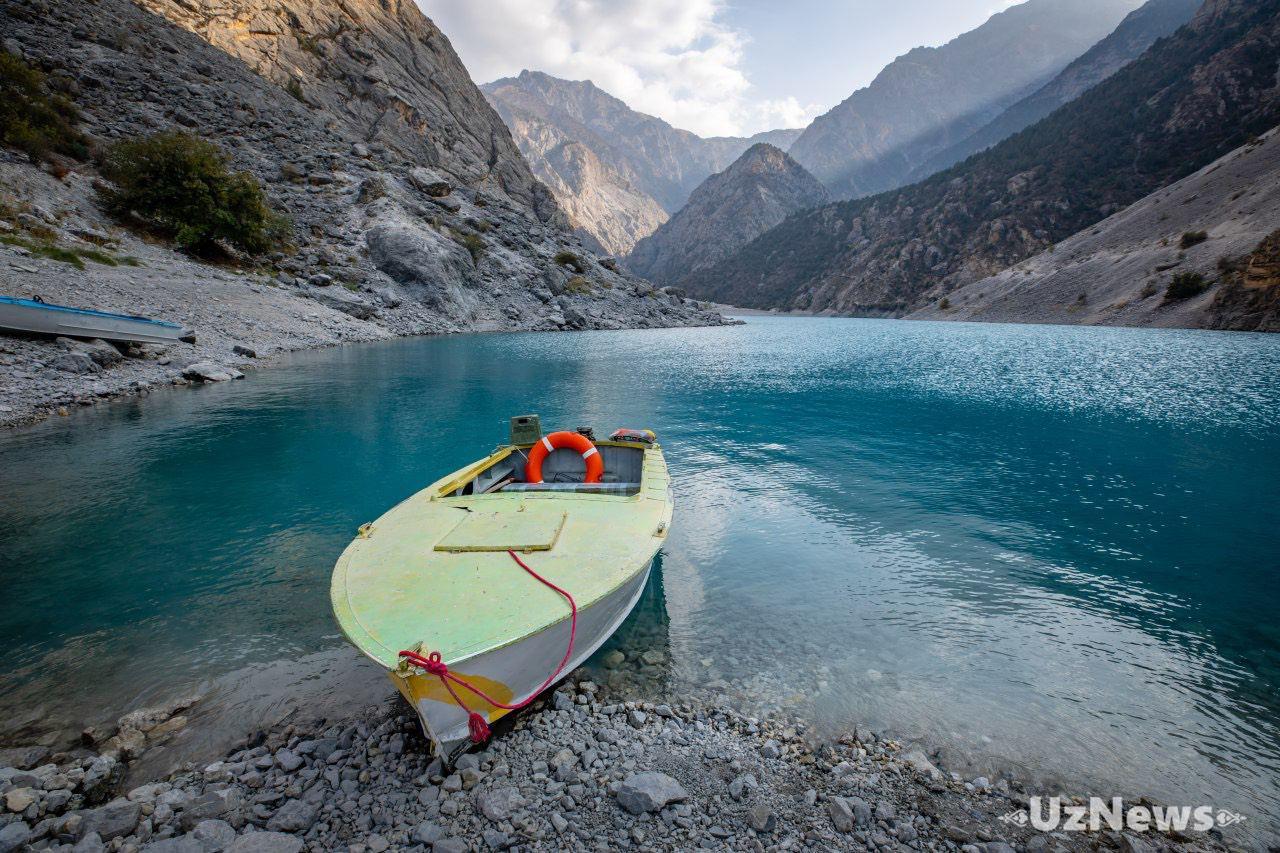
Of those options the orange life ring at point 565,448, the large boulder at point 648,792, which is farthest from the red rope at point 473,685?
the orange life ring at point 565,448

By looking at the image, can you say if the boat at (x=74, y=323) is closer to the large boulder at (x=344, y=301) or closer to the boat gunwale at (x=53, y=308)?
the boat gunwale at (x=53, y=308)

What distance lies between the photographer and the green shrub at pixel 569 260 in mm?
84250

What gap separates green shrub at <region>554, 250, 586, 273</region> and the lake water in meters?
65.0

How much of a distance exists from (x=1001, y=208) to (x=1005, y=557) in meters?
145

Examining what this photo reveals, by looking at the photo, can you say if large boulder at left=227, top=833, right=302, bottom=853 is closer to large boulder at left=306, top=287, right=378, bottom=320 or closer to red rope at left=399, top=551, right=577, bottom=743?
red rope at left=399, top=551, right=577, bottom=743

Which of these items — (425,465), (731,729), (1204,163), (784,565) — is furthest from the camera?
(1204,163)

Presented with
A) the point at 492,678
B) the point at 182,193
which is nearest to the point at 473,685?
the point at 492,678

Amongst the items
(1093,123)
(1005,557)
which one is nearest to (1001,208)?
(1093,123)

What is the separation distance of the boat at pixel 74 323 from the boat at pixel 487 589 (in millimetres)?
21987

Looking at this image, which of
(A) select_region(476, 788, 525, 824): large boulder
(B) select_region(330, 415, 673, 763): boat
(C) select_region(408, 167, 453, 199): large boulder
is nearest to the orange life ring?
(B) select_region(330, 415, 673, 763): boat

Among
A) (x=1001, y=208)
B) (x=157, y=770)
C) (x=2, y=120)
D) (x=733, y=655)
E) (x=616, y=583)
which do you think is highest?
(x=1001, y=208)

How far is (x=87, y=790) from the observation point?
487 cm

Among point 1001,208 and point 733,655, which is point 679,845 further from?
point 1001,208

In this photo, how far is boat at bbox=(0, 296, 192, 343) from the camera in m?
19.0
